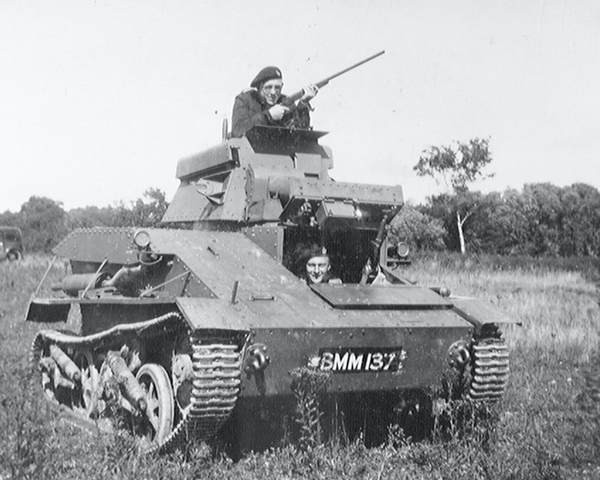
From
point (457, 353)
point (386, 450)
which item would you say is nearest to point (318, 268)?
point (457, 353)

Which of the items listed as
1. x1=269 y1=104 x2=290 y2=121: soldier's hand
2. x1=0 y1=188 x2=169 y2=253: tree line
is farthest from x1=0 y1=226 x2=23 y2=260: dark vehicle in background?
x1=269 y1=104 x2=290 y2=121: soldier's hand

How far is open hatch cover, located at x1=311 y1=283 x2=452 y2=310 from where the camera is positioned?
259 inches

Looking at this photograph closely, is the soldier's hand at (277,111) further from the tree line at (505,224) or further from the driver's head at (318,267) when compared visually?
the tree line at (505,224)

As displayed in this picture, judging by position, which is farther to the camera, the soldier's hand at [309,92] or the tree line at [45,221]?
the tree line at [45,221]

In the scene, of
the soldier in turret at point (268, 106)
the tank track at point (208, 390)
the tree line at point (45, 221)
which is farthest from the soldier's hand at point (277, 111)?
the tree line at point (45, 221)

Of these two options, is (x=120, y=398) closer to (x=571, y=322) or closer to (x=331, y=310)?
(x=331, y=310)

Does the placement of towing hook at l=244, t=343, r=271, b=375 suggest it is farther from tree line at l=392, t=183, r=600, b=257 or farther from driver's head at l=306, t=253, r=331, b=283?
tree line at l=392, t=183, r=600, b=257

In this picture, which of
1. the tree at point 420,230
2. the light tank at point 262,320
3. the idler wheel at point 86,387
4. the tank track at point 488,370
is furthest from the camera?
the tree at point 420,230

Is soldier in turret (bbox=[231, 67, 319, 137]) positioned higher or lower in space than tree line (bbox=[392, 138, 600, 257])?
higher

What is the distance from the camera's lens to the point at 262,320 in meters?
5.94

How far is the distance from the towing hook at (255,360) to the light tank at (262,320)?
1cm

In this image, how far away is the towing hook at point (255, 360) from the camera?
5734 millimetres

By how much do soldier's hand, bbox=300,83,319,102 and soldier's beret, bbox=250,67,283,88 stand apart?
41 centimetres

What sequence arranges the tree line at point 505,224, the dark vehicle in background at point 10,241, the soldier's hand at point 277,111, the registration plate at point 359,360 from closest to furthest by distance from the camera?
the registration plate at point 359,360 < the soldier's hand at point 277,111 < the dark vehicle in background at point 10,241 < the tree line at point 505,224
